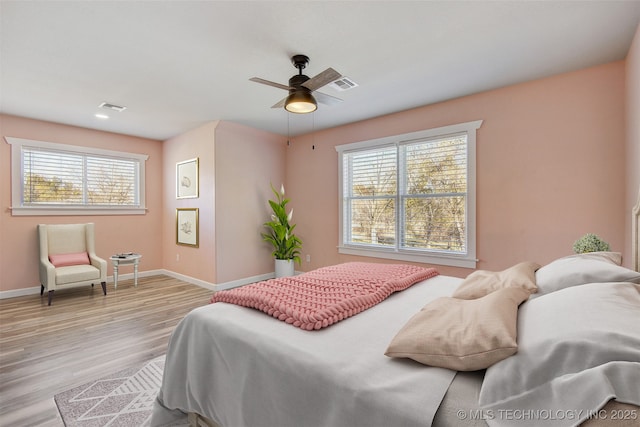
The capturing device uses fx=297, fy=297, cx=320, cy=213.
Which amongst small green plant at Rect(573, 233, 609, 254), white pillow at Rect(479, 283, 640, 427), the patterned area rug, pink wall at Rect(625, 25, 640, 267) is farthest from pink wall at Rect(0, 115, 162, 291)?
pink wall at Rect(625, 25, 640, 267)

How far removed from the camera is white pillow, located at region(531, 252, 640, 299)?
1269mm

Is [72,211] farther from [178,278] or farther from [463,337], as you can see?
[463,337]

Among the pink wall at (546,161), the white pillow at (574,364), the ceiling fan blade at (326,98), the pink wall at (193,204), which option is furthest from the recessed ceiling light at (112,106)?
the white pillow at (574,364)

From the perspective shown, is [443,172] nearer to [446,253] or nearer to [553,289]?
[446,253]

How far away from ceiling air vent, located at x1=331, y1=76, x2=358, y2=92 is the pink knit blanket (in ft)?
6.40

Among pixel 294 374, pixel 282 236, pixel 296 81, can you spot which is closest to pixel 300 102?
pixel 296 81

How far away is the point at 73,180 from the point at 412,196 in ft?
17.4

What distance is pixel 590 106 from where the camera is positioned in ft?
9.29

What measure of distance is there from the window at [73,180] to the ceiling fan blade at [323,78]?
4.43 meters

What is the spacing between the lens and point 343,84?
→ 3174 millimetres

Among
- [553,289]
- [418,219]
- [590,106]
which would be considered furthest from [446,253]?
[553,289]

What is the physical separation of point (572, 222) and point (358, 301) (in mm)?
2678

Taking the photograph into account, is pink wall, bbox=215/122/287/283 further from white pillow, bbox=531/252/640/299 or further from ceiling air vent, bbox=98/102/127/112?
white pillow, bbox=531/252/640/299


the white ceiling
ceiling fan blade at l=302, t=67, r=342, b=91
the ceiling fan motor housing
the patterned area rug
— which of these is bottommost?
the patterned area rug
